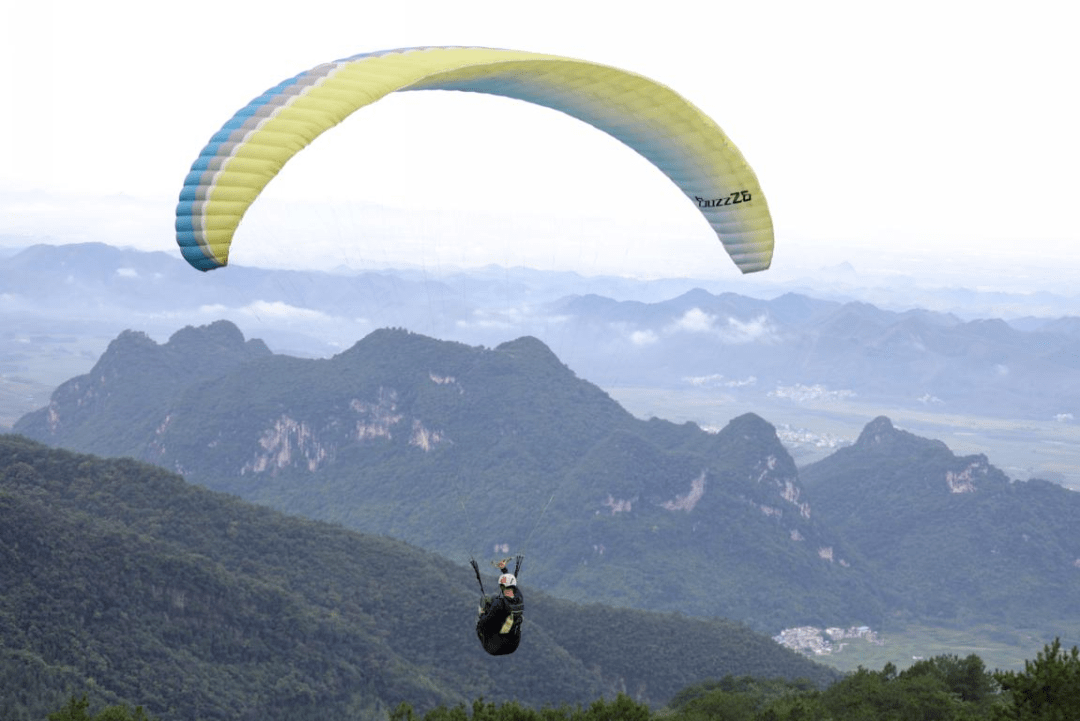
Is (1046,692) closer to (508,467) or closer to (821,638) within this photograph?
(821,638)

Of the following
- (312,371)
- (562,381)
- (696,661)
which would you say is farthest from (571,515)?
(696,661)

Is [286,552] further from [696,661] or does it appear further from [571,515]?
[571,515]

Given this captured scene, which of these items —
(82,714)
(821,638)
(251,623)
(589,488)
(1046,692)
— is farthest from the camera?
(589,488)

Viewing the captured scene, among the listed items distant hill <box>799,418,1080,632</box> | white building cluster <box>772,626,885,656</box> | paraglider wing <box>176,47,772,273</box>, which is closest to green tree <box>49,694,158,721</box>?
paraglider wing <box>176,47,772,273</box>

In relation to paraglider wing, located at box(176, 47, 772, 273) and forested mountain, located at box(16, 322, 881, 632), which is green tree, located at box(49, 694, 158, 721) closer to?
paraglider wing, located at box(176, 47, 772, 273)

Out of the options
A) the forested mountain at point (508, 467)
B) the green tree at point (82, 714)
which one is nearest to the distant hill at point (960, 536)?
the forested mountain at point (508, 467)

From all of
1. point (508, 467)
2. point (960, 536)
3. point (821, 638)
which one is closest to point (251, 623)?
point (821, 638)
